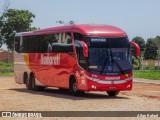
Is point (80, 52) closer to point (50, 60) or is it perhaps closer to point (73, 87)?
point (73, 87)

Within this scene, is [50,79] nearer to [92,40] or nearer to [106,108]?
[92,40]

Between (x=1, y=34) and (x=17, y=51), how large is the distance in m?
68.1

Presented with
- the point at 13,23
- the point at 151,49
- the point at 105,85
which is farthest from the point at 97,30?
the point at 151,49

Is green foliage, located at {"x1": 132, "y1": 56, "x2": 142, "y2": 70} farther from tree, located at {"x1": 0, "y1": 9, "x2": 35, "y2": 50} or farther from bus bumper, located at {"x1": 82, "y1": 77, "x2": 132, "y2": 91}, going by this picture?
bus bumper, located at {"x1": 82, "y1": 77, "x2": 132, "y2": 91}

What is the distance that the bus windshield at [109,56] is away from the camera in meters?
22.2


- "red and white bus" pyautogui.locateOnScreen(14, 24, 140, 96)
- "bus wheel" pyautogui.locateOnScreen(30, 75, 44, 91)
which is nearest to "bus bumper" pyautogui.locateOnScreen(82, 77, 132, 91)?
"red and white bus" pyautogui.locateOnScreen(14, 24, 140, 96)

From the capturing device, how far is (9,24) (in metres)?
98.4

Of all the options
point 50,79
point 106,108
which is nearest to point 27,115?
point 106,108

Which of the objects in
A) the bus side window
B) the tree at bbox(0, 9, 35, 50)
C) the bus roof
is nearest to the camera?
the bus side window

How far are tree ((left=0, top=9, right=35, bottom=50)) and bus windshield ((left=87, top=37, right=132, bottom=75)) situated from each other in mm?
75555

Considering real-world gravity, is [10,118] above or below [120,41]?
below

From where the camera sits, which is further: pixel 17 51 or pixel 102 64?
pixel 17 51

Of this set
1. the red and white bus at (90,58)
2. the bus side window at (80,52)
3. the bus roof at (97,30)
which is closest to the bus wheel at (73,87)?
the red and white bus at (90,58)

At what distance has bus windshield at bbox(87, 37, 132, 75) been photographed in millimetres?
22156
